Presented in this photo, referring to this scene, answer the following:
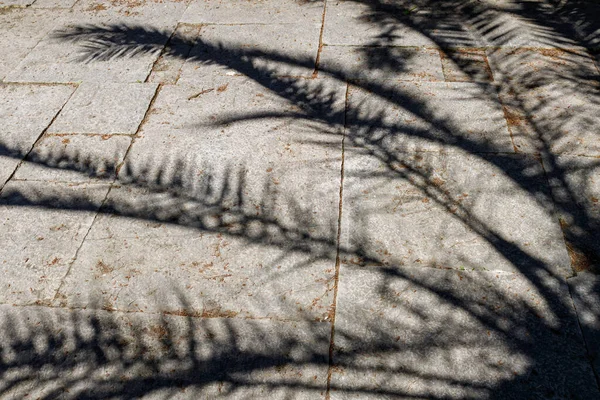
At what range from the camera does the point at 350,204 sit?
12.0ft

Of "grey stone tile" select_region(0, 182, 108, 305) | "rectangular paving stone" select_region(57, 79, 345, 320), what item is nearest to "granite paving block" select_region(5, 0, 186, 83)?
"rectangular paving stone" select_region(57, 79, 345, 320)

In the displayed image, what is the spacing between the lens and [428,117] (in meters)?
4.31

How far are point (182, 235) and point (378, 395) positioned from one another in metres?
1.54

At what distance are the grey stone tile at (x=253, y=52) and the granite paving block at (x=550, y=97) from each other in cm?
165

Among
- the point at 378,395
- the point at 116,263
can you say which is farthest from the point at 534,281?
the point at 116,263

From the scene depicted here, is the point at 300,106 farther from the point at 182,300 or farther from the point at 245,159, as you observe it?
the point at 182,300

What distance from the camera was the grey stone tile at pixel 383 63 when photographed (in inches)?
189

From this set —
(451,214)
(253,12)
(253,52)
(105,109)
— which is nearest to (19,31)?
(105,109)

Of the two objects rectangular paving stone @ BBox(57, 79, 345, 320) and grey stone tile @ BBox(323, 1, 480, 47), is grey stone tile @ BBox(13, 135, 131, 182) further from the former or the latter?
grey stone tile @ BBox(323, 1, 480, 47)

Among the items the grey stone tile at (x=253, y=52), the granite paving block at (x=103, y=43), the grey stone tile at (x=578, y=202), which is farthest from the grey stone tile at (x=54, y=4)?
the grey stone tile at (x=578, y=202)

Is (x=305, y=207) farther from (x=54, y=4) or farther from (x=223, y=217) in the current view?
(x=54, y=4)

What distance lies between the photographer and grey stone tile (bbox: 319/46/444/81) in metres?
4.79

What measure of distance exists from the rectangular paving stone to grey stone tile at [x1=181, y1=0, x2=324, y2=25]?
1413 millimetres

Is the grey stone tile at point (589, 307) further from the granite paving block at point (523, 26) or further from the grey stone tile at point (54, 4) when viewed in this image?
the grey stone tile at point (54, 4)
